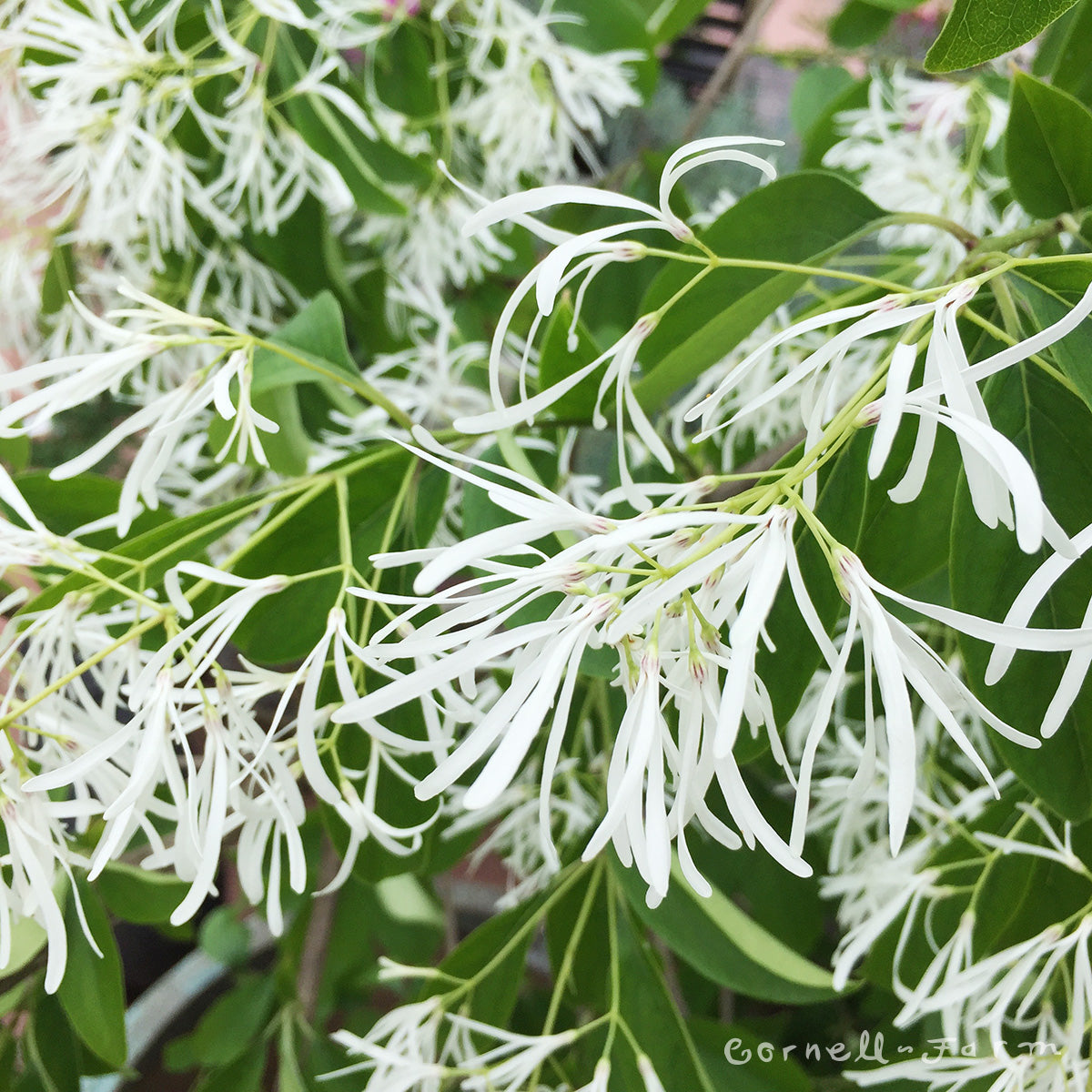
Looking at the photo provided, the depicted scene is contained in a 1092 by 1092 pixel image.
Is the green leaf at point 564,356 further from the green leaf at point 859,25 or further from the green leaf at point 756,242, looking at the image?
the green leaf at point 859,25

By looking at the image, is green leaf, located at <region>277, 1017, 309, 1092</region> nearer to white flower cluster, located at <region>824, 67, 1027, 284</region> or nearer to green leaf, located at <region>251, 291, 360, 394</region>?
green leaf, located at <region>251, 291, 360, 394</region>

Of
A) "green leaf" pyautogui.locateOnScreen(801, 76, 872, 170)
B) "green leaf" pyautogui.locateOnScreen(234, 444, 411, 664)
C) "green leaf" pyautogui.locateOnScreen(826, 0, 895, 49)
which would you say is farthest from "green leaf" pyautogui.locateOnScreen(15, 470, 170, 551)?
"green leaf" pyautogui.locateOnScreen(826, 0, 895, 49)

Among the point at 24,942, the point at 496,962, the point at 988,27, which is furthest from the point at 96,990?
the point at 988,27

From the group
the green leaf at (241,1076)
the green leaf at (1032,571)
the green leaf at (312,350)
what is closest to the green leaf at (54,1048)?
the green leaf at (241,1076)

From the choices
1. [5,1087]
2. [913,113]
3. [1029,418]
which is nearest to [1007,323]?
[1029,418]

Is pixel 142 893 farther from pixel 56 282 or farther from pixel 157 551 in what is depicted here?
pixel 56 282
